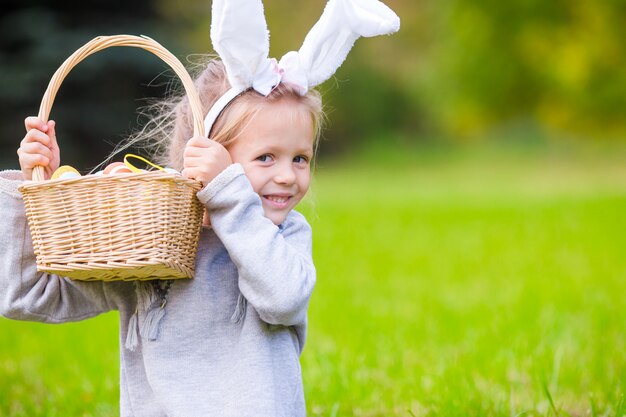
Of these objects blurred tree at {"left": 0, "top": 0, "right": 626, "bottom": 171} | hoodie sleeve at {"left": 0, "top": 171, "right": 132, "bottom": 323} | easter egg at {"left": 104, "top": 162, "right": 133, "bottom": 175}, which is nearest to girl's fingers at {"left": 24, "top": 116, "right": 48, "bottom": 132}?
hoodie sleeve at {"left": 0, "top": 171, "right": 132, "bottom": 323}

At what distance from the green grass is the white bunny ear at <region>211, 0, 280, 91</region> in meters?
0.49

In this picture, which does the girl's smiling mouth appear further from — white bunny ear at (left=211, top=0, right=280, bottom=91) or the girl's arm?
white bunny ear at (left=211, top=0, right=280, bottom=91)

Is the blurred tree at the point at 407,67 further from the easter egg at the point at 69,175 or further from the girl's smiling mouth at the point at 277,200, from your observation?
the easter egg at the point at 69,175

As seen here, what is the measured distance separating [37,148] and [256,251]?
0.69 meters

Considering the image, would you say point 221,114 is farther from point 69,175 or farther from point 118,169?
point 69,175

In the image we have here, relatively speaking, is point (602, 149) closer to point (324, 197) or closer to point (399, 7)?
point (399, 7)

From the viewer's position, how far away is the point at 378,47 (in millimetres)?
26312

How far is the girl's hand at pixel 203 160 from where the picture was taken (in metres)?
2.02

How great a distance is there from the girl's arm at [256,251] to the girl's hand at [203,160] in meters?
0.04

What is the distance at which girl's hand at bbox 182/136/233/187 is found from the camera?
202 centimetres

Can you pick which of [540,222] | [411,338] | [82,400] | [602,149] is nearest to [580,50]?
[602,149]

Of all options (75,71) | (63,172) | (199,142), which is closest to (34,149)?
(63,172)

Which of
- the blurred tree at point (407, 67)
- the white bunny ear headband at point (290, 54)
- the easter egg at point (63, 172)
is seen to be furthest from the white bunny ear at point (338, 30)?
the blurred tree at point (407, 67)

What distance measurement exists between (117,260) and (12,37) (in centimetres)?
1263
